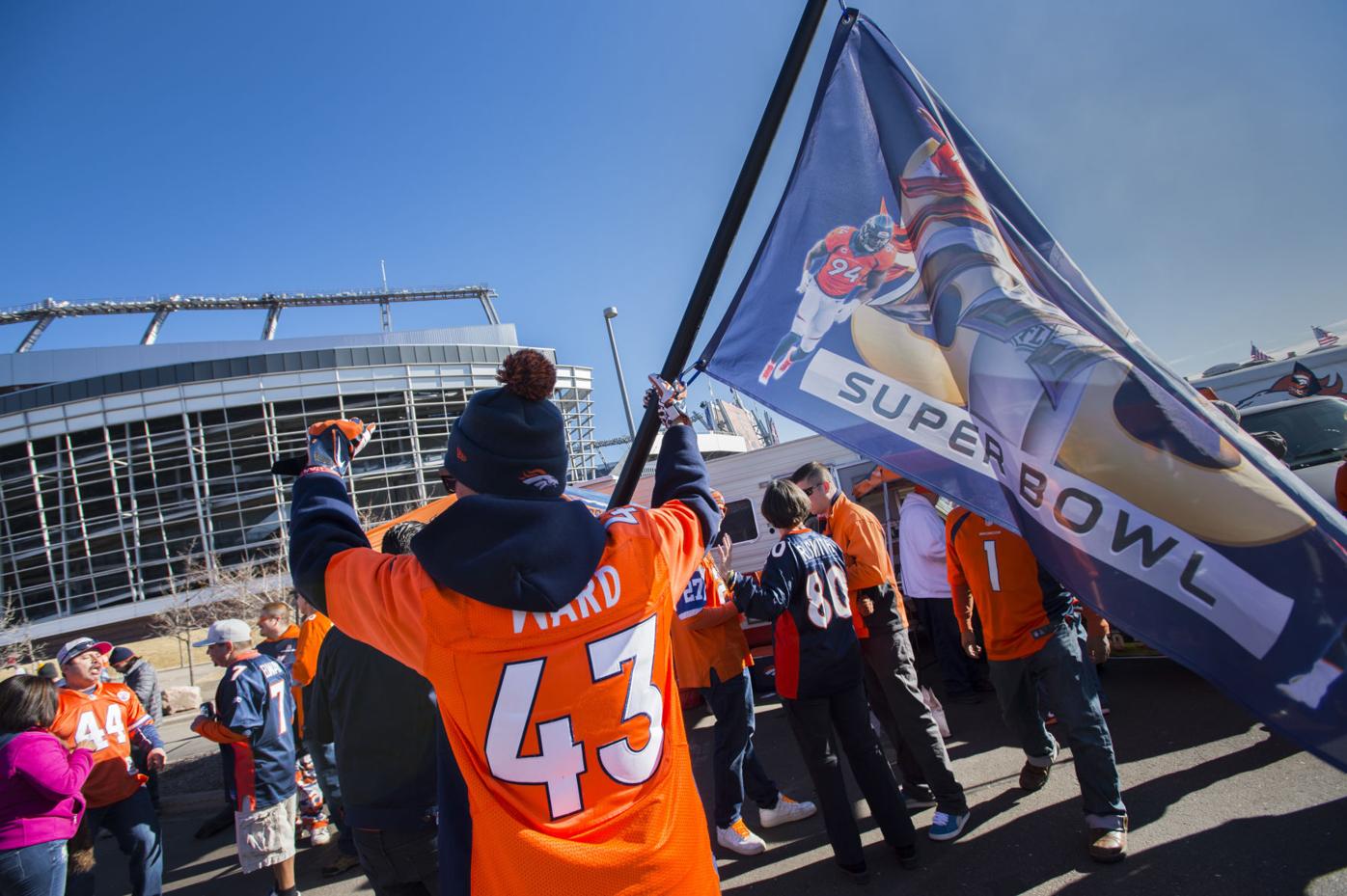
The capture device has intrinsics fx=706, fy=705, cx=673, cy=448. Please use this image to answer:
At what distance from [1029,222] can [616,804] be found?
95.3 inches

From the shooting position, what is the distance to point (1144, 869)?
11.0 feet

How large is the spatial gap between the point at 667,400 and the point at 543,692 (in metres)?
Answer: 1.03

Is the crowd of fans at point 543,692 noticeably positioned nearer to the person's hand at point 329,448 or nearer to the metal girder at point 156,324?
the person's hand at point 329,448

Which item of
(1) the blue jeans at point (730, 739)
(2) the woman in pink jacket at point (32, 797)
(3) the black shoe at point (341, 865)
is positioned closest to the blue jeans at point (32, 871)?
(2) the woman in pink jacket at point (32, 797)

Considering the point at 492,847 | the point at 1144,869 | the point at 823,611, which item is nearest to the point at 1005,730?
the point at 1144,869

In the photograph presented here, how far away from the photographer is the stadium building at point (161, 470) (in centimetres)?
4397

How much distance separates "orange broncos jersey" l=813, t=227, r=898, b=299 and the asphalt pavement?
9.85ft

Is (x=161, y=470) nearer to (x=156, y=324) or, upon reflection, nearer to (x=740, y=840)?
(x=156, y=324)

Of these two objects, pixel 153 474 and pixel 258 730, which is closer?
pixel 258 730

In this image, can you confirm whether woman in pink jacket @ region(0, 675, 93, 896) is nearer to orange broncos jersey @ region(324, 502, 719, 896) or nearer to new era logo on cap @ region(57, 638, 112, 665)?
new era logo on cap @ region(57, 638, 112, 665)

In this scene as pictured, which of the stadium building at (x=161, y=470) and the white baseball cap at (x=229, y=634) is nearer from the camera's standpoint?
the white baseball cap at (x=229, y=634)

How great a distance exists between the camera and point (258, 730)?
186 inches

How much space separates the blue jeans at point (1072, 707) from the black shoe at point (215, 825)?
23.1 feet

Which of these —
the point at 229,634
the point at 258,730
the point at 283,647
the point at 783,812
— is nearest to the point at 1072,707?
the point at 783,812
